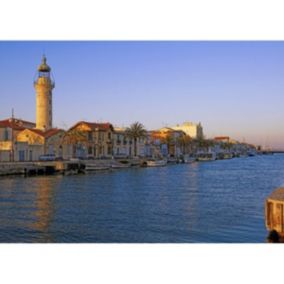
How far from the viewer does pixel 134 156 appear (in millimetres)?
38875

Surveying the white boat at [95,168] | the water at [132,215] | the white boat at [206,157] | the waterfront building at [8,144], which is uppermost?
the waterfront building at [8,144]

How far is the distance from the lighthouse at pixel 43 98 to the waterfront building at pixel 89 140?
2.48 metres

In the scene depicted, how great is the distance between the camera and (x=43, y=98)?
34.3 metres

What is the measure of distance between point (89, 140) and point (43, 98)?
479cm

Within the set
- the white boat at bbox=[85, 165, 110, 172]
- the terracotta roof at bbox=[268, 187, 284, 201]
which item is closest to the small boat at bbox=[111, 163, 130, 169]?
the white boat at bbox=[85, 165, 110, 172]

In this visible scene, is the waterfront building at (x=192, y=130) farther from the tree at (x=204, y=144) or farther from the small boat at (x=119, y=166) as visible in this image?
the small boat at (x=119, y=166)

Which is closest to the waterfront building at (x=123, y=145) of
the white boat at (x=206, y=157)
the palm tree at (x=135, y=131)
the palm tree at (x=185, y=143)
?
the palm tree at (x=135, y=131)

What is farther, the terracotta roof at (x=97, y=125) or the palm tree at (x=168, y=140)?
the palm tree at (x=168, y=140)

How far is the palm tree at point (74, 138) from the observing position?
30.9 m

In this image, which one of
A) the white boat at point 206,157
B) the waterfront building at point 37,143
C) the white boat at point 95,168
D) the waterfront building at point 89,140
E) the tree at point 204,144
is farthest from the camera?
the tree at point 204,144

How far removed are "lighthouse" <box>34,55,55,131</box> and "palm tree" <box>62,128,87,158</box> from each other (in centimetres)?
297

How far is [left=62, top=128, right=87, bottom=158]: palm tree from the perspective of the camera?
30.9 metres
